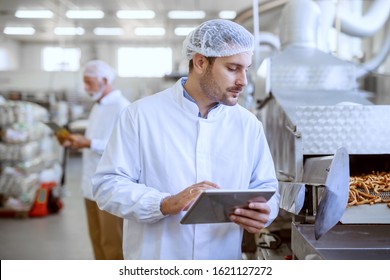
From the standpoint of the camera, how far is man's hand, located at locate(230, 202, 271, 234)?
114cm

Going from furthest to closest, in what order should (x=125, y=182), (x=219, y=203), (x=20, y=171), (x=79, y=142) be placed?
(x=20, y=171) → (x=79, y=142) → (x=125, y=182) → (x=219, y=203)

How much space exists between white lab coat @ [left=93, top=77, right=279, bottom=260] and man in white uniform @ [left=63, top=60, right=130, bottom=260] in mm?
1347

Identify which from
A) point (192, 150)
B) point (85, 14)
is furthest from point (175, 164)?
point (85, 14)

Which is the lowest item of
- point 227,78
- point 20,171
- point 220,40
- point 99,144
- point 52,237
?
point 52,237

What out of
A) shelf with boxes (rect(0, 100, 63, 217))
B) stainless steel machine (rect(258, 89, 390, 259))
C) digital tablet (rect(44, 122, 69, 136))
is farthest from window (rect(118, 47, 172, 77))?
stainless steel machine (rect(258, 89, 390, 259))

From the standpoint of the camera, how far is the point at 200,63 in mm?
1338

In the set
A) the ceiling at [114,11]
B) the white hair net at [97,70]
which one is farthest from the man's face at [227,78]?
the ceiling at [114,11]

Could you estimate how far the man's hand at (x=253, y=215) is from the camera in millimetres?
1135

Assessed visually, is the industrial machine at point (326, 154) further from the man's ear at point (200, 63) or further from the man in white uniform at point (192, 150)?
the man's ear at point (200, 63)

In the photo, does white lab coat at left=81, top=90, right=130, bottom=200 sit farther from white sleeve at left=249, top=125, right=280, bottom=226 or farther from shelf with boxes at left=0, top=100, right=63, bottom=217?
shelf with boxes at left=0, top=100, right=63, bottom=217

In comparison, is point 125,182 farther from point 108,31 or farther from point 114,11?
point 108,31

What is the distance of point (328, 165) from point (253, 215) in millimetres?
291

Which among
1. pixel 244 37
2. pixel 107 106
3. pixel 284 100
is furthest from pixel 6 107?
pixel 244 37
